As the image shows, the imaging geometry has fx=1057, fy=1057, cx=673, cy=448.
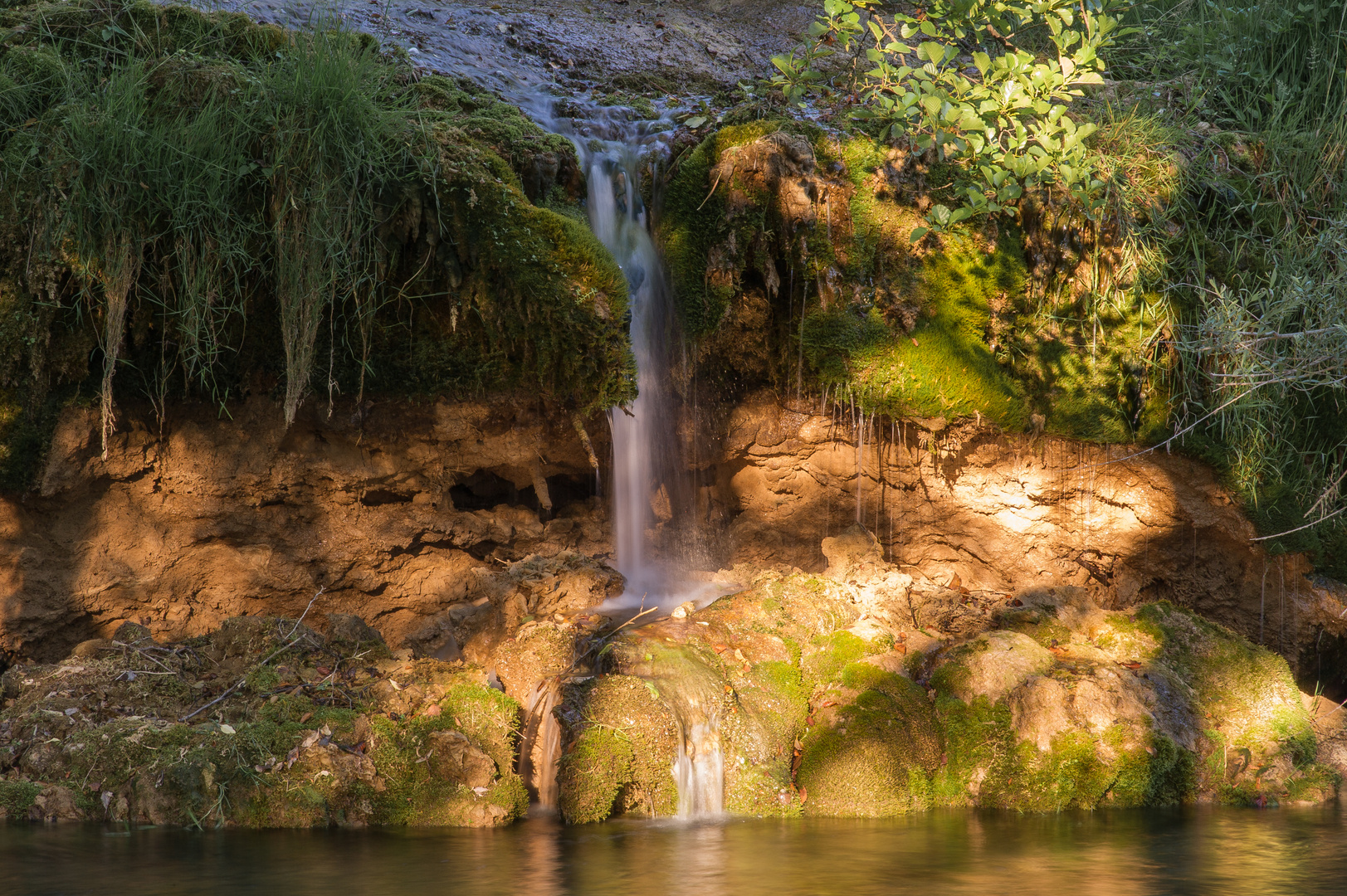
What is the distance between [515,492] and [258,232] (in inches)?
97.3

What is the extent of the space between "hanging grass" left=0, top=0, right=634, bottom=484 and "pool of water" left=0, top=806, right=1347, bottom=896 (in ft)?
7.93

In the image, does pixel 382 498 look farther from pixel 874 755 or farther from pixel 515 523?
pixel 874 755

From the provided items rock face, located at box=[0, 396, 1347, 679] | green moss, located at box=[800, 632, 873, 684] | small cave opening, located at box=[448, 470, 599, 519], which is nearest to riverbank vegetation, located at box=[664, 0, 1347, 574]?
rock face, located at box=[0, 396, 1347, 679]

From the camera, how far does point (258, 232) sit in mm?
5684

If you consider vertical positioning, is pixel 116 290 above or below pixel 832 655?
above

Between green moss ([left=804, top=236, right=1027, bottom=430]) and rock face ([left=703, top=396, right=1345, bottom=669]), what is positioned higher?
green moss ([left=804, top=236, right=1027, bottom=430])

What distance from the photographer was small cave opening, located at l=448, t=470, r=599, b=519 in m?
7.23

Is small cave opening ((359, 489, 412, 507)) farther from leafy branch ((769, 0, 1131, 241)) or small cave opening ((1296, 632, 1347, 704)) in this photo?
small cave opening ((1296, 632, 1347, 704))

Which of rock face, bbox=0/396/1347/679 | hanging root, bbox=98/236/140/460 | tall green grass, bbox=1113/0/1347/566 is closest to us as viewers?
hanging root, bbox=98/236/140/460

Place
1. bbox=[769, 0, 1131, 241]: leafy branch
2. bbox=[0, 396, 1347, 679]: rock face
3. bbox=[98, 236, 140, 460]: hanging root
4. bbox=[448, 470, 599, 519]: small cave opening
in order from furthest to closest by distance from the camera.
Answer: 1. bbox=[448, 470, 599, 519]: small cave opening
2. bbox=[0, 396, 1347, 679]: rock face
3. bbox=[769, 0, 1131, 241]: leafy branch
4. bbox=[98, 236, 140, 460]: hanging root

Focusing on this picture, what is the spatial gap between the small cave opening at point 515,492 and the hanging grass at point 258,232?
94 cm

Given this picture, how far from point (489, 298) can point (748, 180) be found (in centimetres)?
184

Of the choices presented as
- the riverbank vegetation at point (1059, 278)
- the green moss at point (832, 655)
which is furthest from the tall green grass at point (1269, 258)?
the green moss at point (832, 655)

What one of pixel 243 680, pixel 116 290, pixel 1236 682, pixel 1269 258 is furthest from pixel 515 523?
pixel 1269 258
